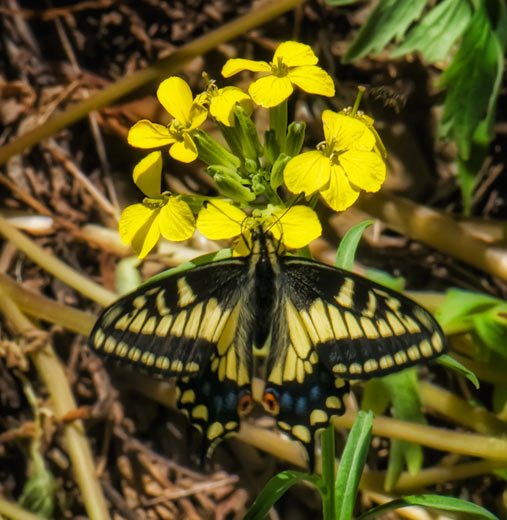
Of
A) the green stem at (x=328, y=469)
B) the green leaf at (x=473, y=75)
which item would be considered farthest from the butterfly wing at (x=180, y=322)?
the green leaf at (x=473, y=75)

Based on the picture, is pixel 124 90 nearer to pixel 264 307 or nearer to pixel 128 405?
pixel 128 405

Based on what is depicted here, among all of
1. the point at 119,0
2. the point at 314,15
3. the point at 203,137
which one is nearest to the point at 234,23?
the point at 314,15

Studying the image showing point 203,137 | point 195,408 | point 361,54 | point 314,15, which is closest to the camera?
point 203,137

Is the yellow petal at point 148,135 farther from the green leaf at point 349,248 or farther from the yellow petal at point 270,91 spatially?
the green leaf at point 349,248

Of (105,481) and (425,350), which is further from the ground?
(425,350)

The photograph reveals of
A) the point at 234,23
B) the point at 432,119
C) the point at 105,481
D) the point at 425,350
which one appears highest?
the point at 234,23

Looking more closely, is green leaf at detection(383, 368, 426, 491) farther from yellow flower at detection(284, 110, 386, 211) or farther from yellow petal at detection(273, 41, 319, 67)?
yellow petal at detection(273, 41, 319, 67)
